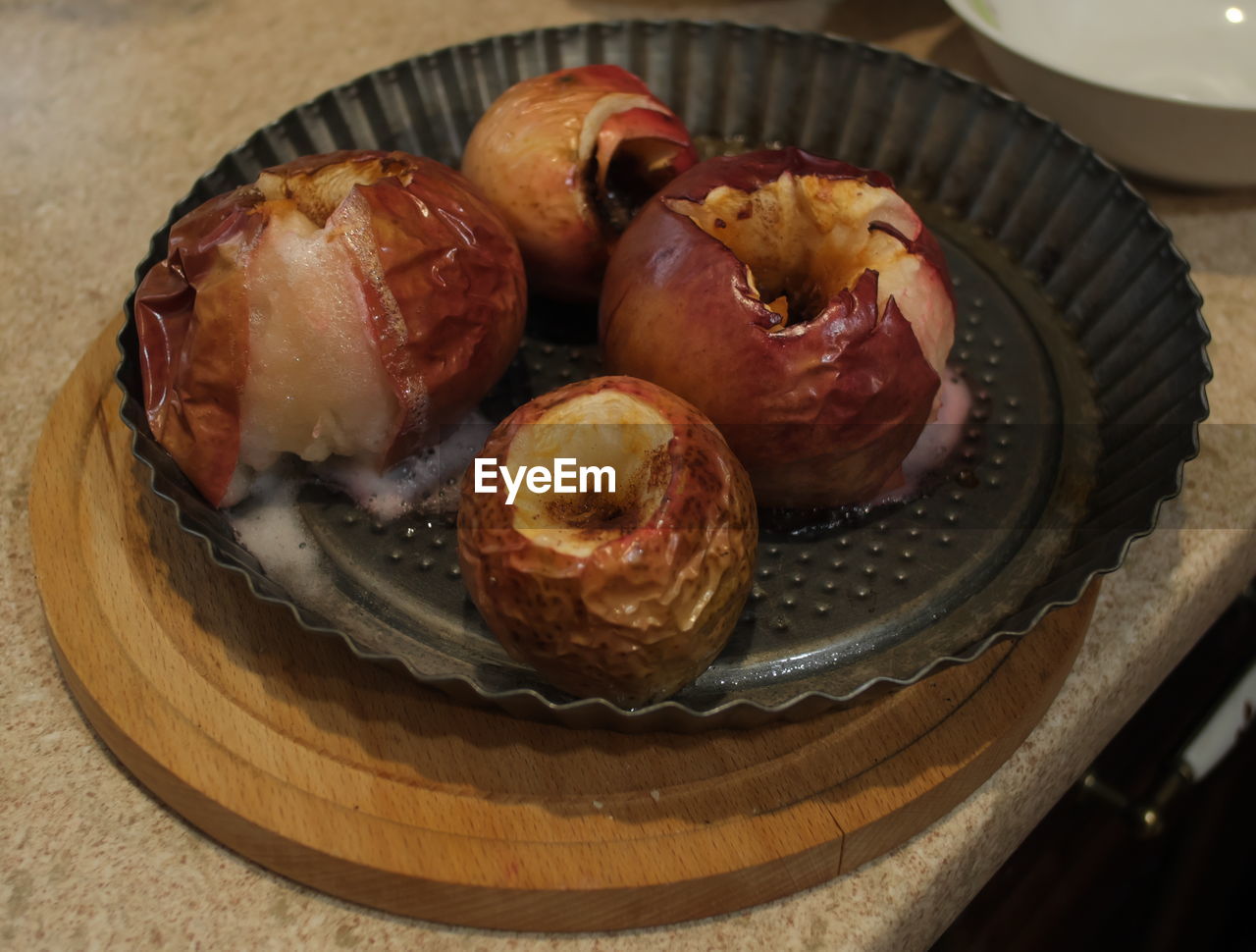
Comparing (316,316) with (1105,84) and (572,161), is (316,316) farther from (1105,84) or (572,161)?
(1105,84)

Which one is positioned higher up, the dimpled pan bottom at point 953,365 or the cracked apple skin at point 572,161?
the cracked apple skin at point 572,161

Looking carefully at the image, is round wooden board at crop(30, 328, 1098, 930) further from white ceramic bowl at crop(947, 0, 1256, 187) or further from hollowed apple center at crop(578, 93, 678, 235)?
white ceramic bowl at crop(947, 0, 1256, 187)

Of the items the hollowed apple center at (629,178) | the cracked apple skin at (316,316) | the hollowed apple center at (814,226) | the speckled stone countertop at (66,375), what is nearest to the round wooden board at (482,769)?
the speckled stone countertop at (66,375)

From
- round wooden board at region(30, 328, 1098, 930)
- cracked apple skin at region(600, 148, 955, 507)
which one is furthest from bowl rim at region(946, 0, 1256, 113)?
round wooden board at region(30, 328, 1098, 930)

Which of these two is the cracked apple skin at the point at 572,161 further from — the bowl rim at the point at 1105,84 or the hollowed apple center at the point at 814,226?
the bowl rim at the point at 1105,84

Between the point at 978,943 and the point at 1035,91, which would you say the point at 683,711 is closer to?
the point at 978,943

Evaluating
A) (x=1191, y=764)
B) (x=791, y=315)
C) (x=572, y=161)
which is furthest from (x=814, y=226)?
(x=1191, y=764)
